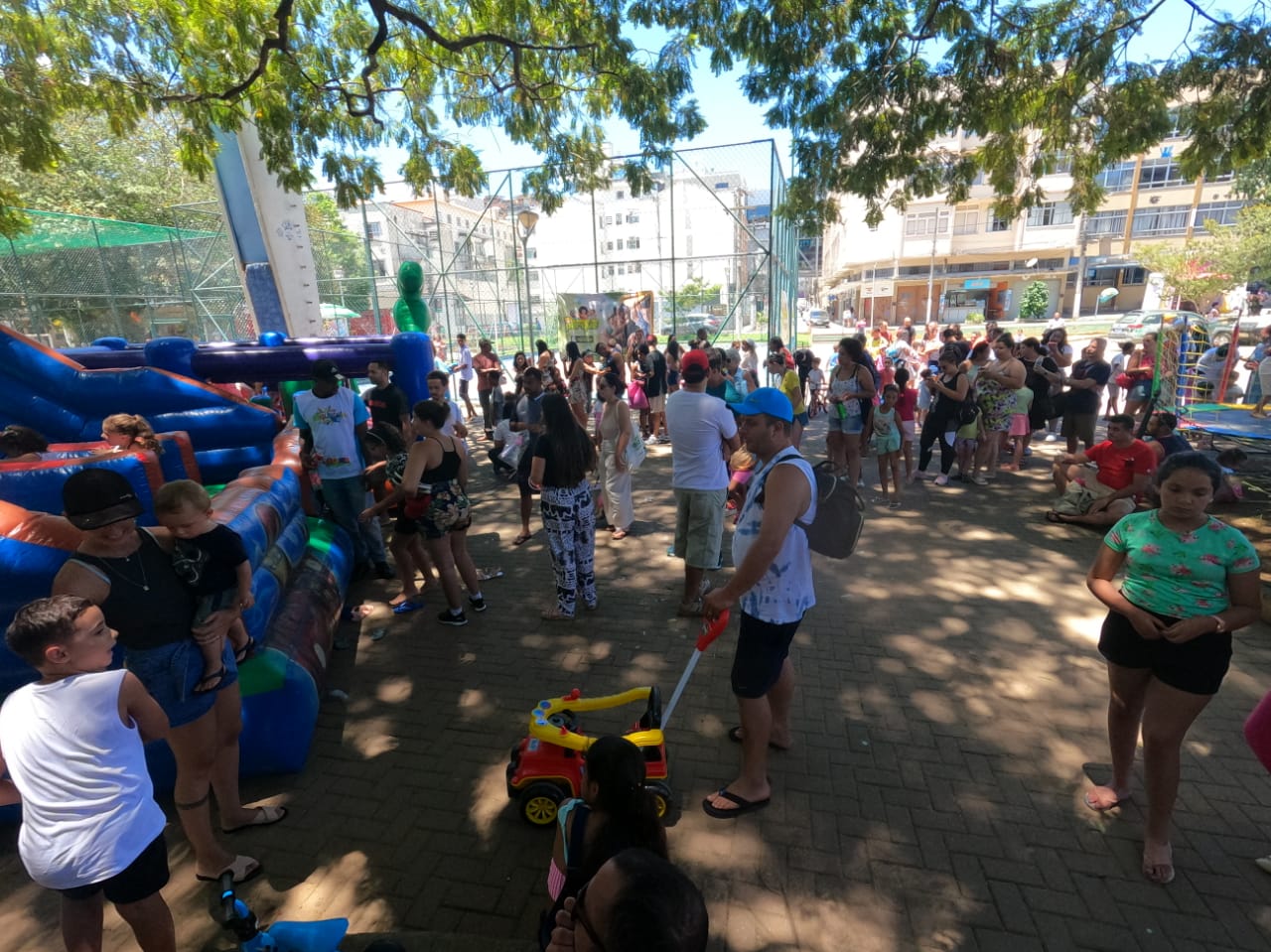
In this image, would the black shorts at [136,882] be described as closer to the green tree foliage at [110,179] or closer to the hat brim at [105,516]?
the hat brim at [105,516]

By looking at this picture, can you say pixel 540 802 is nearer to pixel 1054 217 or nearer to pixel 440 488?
pixel 440 488

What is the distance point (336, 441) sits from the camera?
509 centimetres

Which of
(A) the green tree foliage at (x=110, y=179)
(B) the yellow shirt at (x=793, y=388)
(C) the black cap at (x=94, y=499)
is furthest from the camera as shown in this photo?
(A) the green tree foliage at (x=110, y=179)

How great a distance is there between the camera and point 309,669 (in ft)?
11.6

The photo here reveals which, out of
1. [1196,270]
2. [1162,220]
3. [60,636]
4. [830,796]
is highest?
[1162,220]

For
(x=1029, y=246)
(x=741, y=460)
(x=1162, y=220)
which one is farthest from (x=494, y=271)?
(x=1162, y=220)

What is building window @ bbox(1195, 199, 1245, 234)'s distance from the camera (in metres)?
40.6

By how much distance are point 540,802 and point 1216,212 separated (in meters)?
56.6

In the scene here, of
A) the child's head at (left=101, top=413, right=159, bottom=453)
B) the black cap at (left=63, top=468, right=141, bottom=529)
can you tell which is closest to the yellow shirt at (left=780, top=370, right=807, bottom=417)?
the child's head at (left=101, top=413, right=159, bottom=453)

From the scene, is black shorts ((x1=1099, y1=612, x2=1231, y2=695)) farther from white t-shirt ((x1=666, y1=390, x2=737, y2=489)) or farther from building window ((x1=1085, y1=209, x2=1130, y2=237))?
building window ((x1=1085, y1=209, x2=1130, y2=237))

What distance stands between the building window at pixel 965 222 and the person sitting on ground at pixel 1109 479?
45.7 m

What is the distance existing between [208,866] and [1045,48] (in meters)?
9.31

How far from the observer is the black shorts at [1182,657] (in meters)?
2.38

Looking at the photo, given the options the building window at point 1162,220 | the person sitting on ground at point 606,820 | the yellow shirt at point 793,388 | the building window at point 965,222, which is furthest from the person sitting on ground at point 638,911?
the building window at point 1162,220
